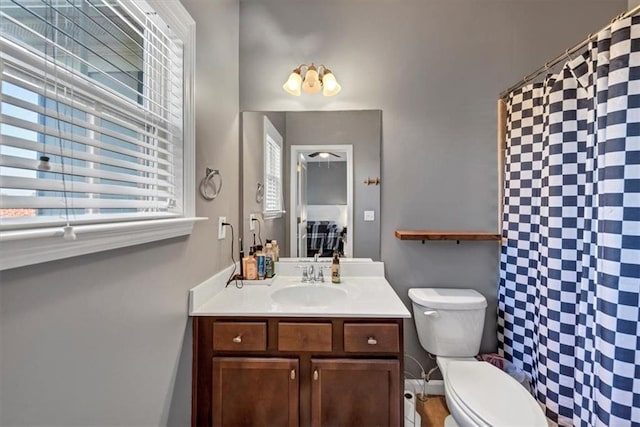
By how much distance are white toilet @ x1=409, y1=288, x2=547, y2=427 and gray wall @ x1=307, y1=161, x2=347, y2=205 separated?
0.80 m

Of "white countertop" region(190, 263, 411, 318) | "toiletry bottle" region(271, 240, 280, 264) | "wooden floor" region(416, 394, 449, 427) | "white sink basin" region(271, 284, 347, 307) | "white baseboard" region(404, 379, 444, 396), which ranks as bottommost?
"wooden floor" region(416, 394, 449, 427)

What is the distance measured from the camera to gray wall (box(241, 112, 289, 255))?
6.31 ft

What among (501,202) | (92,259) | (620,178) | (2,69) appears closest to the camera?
(2,69)

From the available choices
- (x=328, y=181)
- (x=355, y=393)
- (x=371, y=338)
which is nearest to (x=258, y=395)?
(x=355, y=393)

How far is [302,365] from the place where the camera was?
4.36ft

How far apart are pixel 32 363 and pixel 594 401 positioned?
1880 millimetres

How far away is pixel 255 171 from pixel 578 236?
179 centimetres

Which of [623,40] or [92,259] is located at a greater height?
[623,40]

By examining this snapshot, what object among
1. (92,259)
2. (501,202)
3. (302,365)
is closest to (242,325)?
(302,365)

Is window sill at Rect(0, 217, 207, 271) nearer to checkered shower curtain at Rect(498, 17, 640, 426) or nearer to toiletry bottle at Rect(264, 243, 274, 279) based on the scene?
toiletry bottle at Rect(264, 243, 274, 279)

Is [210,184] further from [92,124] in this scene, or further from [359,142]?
[359,142]

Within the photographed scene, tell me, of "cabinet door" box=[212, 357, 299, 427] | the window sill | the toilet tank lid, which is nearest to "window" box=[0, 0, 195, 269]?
the window sill

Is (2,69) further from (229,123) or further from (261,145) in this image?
(261,145)

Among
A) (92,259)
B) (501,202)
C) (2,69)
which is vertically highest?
(2,69)
